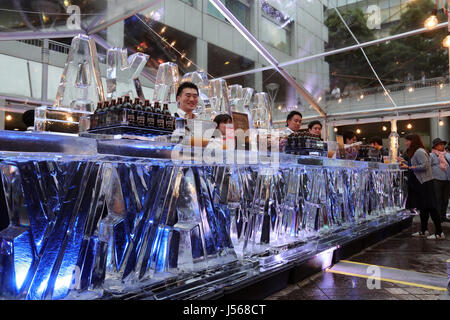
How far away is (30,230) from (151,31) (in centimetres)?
514

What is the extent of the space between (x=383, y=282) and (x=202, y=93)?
5.14 feet

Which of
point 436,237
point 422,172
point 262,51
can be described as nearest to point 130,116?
point 436,237

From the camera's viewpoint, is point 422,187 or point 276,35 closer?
point 422,187

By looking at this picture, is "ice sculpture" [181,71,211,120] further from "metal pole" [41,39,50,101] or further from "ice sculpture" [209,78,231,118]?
"metal pole" [41,39,50,101]

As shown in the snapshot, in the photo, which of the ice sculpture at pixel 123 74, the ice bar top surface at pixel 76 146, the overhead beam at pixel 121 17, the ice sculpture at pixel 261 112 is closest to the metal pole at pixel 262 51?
the overhead beam at pixel 121 17

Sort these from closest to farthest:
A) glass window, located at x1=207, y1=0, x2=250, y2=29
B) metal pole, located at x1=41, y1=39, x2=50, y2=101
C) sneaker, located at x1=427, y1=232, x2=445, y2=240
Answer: sneaker, located at x1=427, y1=232, x2=445, y2=240, glass window, located at x1=207, y1=0, x2=250, y2=29, metal pole, located at x1=41, y1=39, x2=50, y2=101

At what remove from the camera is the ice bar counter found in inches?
34.2

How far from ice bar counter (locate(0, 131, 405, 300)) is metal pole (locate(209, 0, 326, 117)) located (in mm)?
3299

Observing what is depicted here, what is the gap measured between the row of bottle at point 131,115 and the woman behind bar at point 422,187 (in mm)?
2984

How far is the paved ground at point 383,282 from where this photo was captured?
4.94 ft

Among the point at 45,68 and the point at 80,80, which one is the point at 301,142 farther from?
the point at 45,68

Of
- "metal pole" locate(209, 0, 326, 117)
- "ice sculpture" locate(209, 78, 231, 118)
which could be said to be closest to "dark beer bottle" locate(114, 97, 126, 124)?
"ice sculpture" locate(209, 78, 231, 118)

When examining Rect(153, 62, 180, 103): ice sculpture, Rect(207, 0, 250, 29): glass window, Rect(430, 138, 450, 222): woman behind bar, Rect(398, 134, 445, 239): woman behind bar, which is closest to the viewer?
Rect(153, 62, 180, 103): ice sculpture

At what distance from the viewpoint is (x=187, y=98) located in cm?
211
